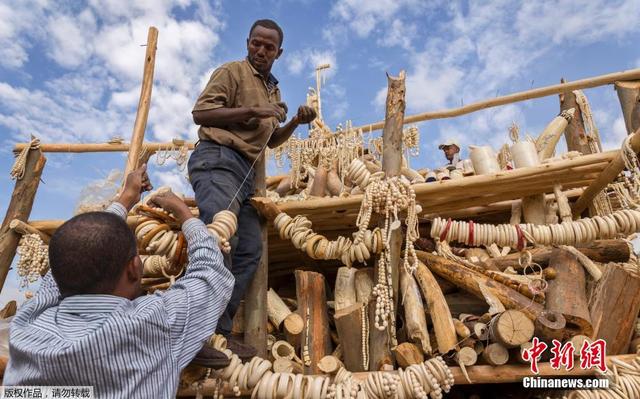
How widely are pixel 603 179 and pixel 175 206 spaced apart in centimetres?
350

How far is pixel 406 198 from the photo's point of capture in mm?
3109

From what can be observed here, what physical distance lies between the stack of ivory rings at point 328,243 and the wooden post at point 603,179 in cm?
209

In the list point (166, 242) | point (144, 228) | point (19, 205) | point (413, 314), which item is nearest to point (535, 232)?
point (413, 314)

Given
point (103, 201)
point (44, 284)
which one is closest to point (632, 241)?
point (44, 284)

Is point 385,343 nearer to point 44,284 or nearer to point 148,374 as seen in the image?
point 148,374

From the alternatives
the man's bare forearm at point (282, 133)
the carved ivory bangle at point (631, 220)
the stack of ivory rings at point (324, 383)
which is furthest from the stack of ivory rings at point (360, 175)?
the carved ivory bangle at point (631, 220)

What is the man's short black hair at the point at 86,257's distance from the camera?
5.68ft

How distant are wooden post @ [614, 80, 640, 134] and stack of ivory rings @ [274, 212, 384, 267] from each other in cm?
408

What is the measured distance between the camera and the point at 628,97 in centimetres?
548

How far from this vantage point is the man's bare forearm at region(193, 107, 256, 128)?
3096 mm

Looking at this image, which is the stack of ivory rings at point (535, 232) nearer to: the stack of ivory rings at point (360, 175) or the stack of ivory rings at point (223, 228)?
the stack of ivory rings at point (360, 175)

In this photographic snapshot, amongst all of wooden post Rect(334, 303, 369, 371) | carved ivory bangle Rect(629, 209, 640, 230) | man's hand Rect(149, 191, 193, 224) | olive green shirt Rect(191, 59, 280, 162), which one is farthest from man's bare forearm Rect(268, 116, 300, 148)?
carved ivory bangle Rect(629, 209, 640, 230)

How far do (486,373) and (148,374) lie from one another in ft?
6.62

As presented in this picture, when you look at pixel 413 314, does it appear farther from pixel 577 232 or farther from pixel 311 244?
pixel 577 232
